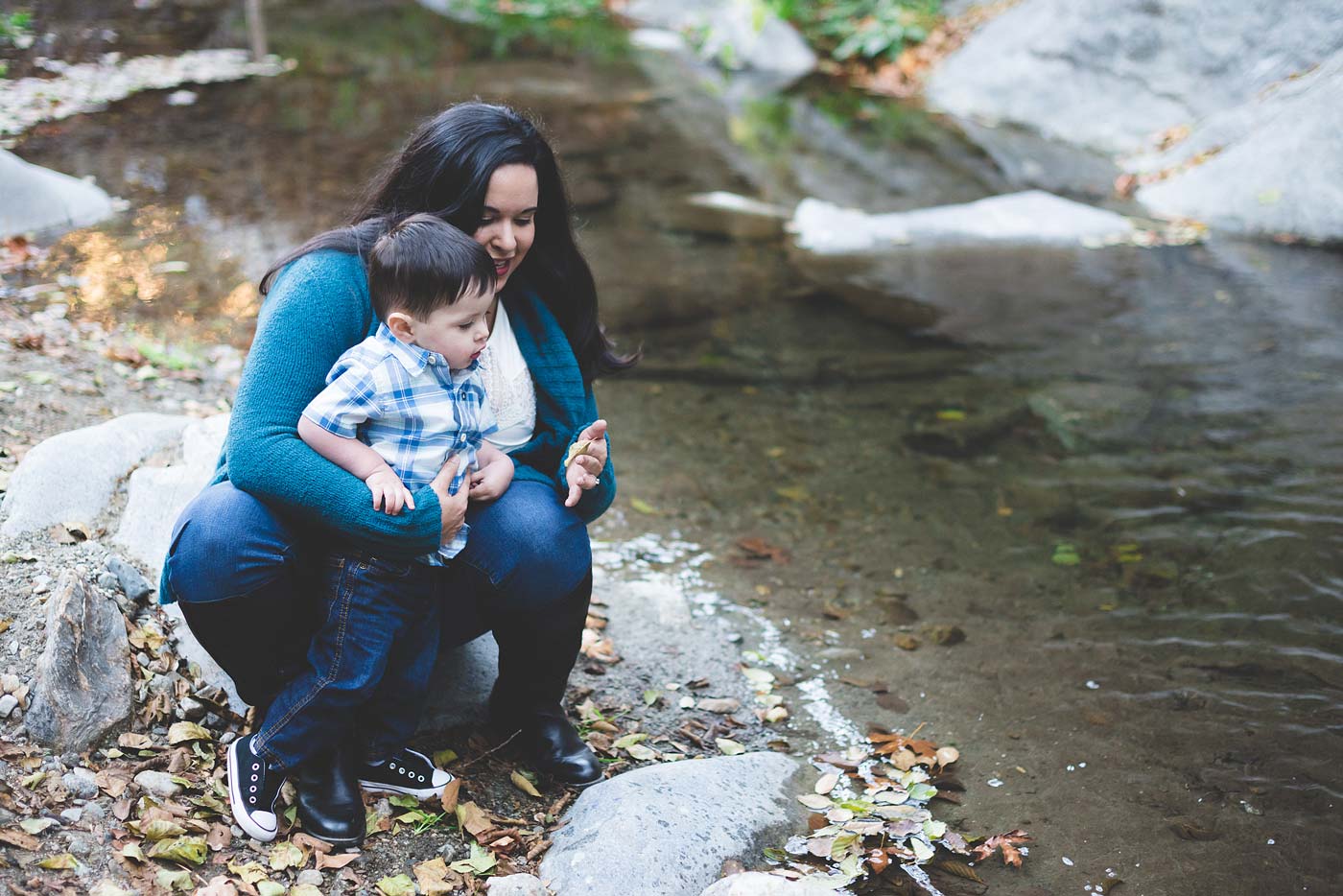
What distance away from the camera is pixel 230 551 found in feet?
7.66

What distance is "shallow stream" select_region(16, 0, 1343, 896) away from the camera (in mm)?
3141

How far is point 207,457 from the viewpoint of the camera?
3.40 metres

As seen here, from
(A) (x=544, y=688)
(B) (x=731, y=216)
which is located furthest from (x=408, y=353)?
(B) (x=731, y=216)

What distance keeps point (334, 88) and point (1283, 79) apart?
352 inches

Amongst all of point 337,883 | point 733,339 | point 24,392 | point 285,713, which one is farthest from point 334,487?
point 733,339

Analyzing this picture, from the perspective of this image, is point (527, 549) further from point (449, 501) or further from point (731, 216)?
point (731, 216)

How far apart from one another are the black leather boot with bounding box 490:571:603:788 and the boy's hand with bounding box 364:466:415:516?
1.59 ft

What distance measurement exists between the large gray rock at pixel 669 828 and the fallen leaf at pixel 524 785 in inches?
6.2

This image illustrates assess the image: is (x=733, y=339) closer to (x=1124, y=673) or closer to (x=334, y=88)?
(x=1124, y=673)

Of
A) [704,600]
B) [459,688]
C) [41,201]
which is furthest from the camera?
[41,201]

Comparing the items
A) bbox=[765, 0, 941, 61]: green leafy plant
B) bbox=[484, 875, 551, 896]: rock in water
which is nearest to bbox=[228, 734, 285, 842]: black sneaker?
bbox=[484, 875, 551, 896]: rock in water

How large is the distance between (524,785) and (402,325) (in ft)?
4.08

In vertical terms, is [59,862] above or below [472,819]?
above

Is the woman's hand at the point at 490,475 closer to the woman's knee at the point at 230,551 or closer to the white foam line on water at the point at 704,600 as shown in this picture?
the woman's knee at the point at 230,551
